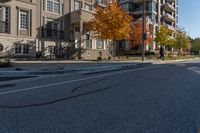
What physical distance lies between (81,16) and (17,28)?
8.09 meters

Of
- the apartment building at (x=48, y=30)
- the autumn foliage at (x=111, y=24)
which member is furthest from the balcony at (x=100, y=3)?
the autumn foliage at (x=111, y=24)

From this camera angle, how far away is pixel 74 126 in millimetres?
5355

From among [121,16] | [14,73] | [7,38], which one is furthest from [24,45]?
[14,73]

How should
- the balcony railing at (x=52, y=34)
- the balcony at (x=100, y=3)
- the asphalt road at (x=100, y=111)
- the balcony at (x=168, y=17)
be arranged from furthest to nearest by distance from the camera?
the balcony at (x=168, y=17) → the balcony at (x=100, y=3) → the balcony railing at (x=52, y=34) → the asphalt road at (x=100, y=111)

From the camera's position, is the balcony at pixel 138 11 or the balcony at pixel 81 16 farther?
the balcony at pixel 138 11

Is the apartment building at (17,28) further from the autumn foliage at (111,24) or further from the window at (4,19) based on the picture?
the autumn foliage at (111,24)

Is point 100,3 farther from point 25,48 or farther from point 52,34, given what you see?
point 25,48

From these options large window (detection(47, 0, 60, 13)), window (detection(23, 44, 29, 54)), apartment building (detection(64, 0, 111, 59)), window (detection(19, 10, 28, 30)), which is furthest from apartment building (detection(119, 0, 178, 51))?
window (detection(23, 44, 29, 54))

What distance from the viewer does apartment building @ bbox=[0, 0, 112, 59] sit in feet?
97.0

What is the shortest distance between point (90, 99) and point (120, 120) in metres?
2.44

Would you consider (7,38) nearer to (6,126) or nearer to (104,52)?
(104,52)

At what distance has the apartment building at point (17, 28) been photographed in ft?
95.4

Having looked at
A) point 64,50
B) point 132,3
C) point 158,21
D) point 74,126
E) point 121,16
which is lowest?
point 74,126

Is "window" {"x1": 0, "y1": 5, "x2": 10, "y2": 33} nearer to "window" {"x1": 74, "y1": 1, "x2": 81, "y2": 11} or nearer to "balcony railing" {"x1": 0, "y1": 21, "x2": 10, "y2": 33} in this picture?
"balcony railing" {"x1": 0, "y1": 21, "x2": 10, "y2": 33}
